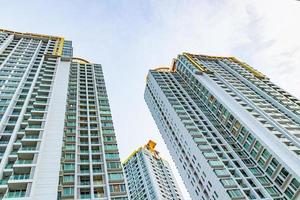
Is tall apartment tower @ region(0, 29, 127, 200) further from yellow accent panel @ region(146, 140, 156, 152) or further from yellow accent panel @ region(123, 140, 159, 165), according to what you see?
yellow accent panel @ region(146, 140, 156, 152)

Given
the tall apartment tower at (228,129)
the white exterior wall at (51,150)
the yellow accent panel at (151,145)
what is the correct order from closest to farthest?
the white exterior wall at (51,150) → the tall apartment tower at (228,129) → the yellow accent panel at (151,145)

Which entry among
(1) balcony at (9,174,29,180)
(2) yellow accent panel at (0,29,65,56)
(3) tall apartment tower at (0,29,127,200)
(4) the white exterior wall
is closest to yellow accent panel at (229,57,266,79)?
(3) tall apartment tower at (0,29,127,200)

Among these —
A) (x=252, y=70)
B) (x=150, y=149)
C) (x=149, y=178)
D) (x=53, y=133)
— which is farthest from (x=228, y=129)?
(x=150, y=149)

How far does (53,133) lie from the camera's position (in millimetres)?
43188

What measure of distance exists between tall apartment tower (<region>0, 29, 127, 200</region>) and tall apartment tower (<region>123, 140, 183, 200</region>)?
37103 mm

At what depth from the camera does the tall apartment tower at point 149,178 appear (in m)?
87.6

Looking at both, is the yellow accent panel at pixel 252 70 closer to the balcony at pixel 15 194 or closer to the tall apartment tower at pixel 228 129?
the tall apartment tower at pixel 228 129

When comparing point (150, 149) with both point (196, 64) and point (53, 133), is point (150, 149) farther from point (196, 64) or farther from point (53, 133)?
point (53, 133)

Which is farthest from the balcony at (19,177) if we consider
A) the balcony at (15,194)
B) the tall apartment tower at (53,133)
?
the balcony at (15,194)

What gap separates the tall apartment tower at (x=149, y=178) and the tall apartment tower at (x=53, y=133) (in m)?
37.1

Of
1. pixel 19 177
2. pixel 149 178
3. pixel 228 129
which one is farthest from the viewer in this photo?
pixel 149 178

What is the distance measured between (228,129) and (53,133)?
127 ft

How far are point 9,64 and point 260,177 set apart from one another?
183ft

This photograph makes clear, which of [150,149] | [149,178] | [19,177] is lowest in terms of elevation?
[19,177]
